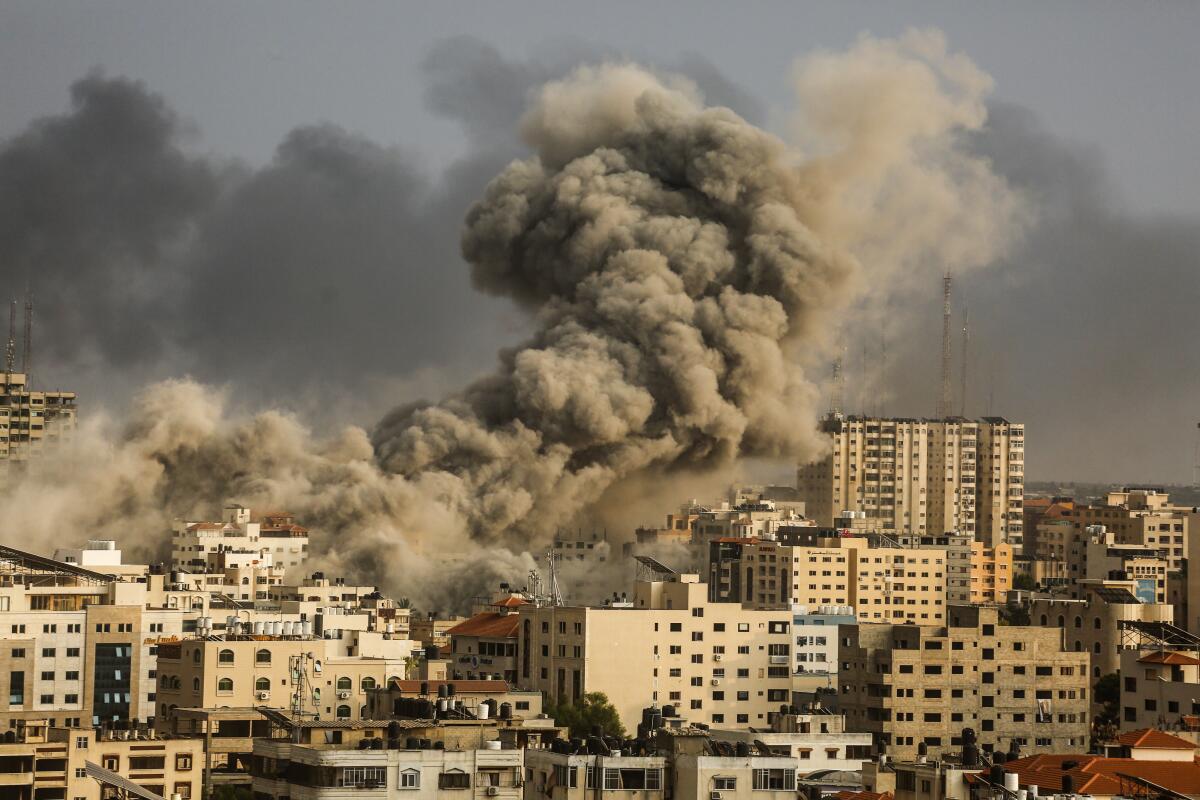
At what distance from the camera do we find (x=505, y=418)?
96.9 metres

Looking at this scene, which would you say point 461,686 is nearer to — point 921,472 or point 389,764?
point 389,764

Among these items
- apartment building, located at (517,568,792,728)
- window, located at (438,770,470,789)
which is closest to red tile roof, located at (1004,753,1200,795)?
window, located at (438,770,470,789)

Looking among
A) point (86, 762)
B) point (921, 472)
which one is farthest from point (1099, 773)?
point (921, 472)

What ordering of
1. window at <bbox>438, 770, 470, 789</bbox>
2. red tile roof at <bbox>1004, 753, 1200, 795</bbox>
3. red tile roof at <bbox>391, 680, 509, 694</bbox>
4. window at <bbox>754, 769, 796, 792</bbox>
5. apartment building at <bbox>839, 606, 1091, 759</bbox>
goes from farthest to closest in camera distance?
1. apartment building at <bbox>839, 606, 1091, 759</bbox>
2. red tile roof at <bbox>391, 680, 509, 694</bbox>
3. red tile roof at <bbox>1004, 753, 1200, 795</bbox>
4. window at <bbox>754, 769, 796, 792</bbox>
5. window at <bbox>438, 770, 470, 789</bbox>

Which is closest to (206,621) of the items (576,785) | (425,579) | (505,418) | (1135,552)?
(576,785)

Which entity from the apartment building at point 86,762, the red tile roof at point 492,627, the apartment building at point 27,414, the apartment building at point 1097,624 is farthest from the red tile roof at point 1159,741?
the apartment building at point 27,414

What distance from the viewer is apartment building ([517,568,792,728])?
57.4 m

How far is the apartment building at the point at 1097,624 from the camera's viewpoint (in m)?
64.6

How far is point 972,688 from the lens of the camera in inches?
2207

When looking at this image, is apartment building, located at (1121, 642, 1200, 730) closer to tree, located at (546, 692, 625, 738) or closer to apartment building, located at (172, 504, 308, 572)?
tree, located at (546, 692, 625, 738)

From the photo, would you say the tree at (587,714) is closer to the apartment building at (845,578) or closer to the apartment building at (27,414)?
the apartment building at (845,578)

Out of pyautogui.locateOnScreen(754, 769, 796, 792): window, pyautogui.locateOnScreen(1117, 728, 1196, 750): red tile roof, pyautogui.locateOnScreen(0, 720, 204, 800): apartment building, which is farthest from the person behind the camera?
pyautogui.locateOnScreen(1117, 728, 1196, 750): red tile roof

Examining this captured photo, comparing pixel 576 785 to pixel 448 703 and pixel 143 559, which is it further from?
pixel 143 559

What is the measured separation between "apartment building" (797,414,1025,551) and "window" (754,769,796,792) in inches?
3777
